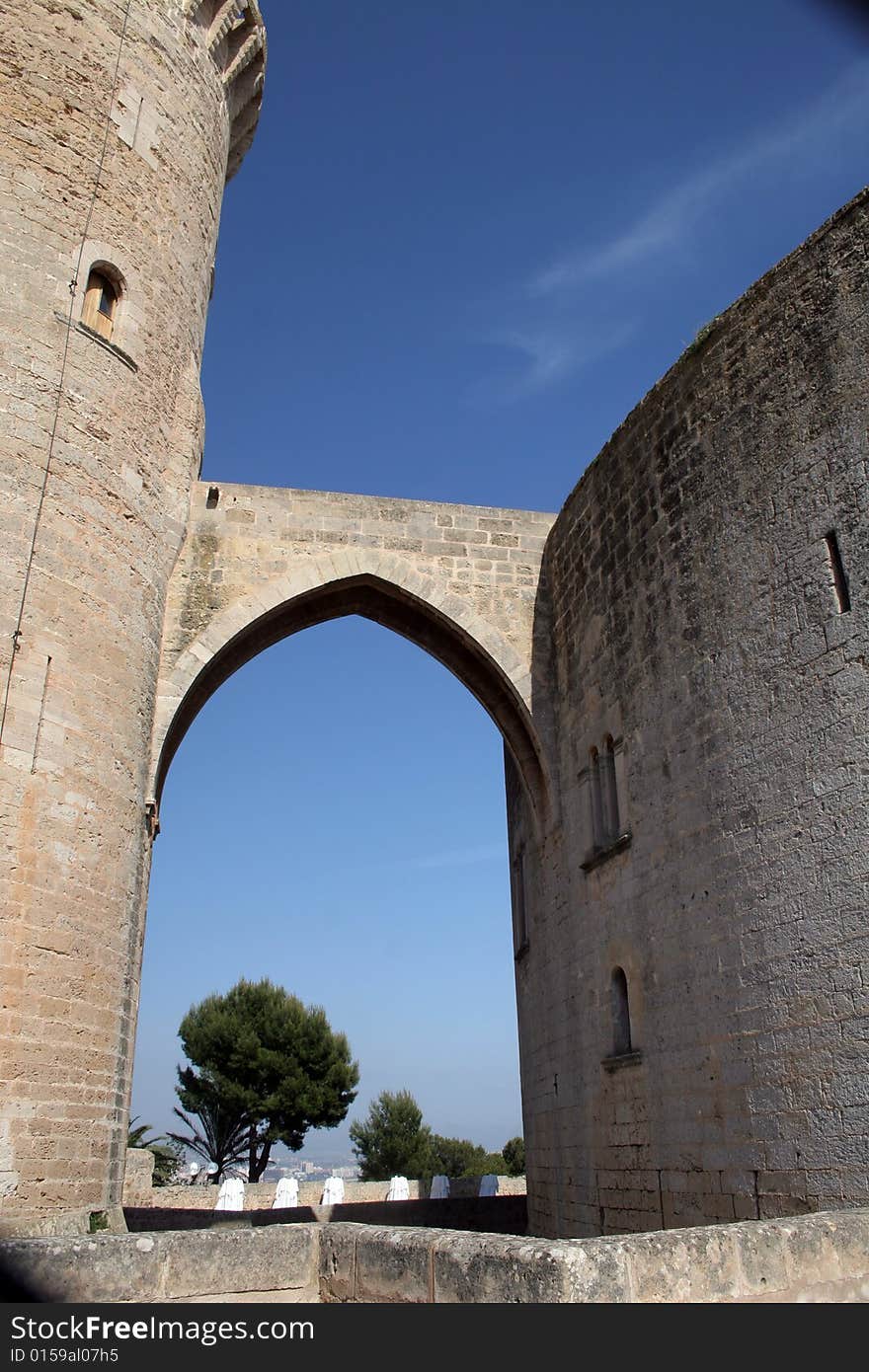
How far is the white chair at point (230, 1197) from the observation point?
14890mm

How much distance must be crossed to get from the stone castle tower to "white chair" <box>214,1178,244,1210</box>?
633 centimetres

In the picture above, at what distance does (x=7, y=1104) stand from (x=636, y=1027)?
4.14 metres

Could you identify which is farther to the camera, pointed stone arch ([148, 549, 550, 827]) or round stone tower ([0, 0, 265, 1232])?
pointed stone arch ([148, 549, 550, 827])

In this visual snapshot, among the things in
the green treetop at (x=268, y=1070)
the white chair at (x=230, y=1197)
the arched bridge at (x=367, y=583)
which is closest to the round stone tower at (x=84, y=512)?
the arched bridge at (x=367, y=583)

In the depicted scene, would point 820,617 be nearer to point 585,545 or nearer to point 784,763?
point 784,763

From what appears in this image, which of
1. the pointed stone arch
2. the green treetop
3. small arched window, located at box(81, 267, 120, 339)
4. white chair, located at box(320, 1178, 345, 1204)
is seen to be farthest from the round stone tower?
the green treetop

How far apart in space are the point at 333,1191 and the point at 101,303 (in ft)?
43.4

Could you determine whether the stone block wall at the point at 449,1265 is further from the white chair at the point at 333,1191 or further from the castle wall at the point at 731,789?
the white chair at the point at 333,1191

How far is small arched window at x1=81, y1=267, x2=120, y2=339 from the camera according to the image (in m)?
8.20

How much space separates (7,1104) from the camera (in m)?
6.14

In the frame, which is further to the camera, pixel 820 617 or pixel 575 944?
pixel 575 944

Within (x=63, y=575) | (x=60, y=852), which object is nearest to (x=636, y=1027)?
(x=60, y=852)

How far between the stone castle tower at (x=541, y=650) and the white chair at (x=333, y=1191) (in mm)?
6774

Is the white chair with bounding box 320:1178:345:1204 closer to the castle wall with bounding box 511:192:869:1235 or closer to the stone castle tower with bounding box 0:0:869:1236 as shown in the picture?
the stone castle tower with bounding box 0:0:869:1236
